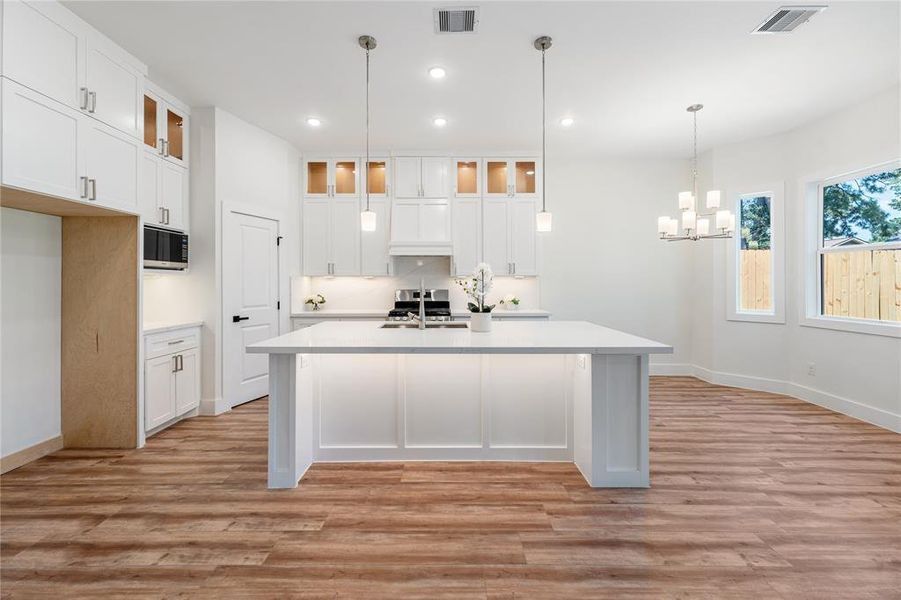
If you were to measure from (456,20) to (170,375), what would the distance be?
3.56 metres

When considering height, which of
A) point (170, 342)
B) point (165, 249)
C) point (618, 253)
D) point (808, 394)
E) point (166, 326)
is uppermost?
point (618, 253)

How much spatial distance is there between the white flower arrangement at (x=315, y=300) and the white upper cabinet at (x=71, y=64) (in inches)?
105

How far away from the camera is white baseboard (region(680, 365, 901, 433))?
3.80m

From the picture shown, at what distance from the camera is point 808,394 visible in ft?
15.2

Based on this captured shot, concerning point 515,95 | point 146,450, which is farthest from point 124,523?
point 515,95

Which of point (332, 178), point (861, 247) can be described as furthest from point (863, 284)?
point (332, 178)

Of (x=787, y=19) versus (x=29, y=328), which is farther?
(x=29, y=328)

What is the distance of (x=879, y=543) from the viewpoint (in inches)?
83.0

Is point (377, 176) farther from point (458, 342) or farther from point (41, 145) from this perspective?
point (458, 342)

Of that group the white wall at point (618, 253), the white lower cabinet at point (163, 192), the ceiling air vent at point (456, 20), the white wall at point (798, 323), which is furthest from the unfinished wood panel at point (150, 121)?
the white wall at point (798, 323)

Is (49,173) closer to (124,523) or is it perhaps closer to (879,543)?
(124,523)

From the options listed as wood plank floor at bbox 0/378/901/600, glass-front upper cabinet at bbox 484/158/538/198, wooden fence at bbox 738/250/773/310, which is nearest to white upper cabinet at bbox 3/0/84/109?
wood plank floor at bbox 0/378/901/600

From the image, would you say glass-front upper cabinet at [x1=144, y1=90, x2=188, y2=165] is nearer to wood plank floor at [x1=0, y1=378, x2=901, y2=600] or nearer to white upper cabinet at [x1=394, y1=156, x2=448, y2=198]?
white upper cabinet at [x1=394, y1=156, x2=448, y2=198]

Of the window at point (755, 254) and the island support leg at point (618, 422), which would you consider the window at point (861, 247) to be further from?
the island support leg at point (618, 422)
